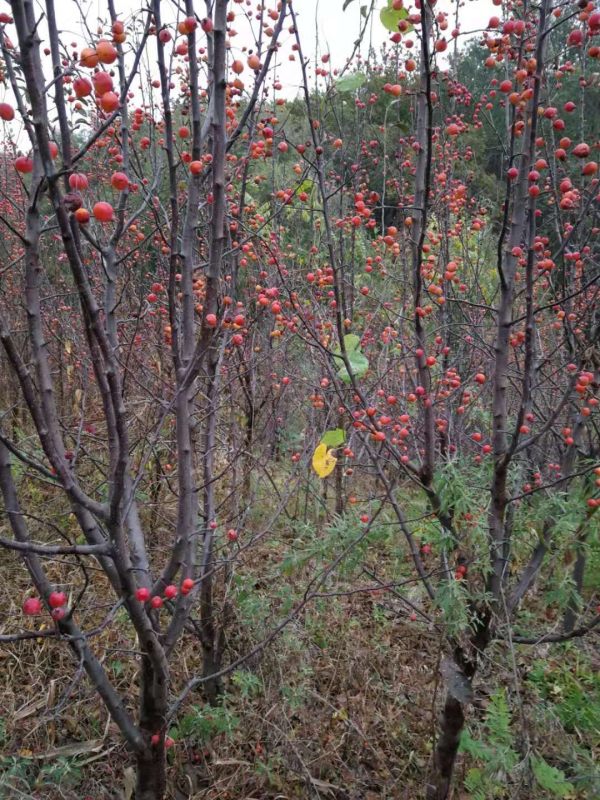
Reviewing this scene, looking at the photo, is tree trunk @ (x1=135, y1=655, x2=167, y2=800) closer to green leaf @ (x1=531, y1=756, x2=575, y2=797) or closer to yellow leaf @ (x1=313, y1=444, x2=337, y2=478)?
yellow leaf @ (x1=313, y1=444, x2=337, y2=478)

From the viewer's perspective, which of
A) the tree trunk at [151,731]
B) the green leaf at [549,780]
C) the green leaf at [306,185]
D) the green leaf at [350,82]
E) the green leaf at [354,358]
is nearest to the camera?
the green leaf at [350,82]

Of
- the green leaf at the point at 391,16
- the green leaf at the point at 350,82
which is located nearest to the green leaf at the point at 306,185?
the green leaf at the point at 350,82

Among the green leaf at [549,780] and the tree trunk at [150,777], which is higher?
the tree trunk at [150,777]

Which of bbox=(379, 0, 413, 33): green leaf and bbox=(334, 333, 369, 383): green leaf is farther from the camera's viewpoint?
bbox=(334, 333, 369, 383): green leaf

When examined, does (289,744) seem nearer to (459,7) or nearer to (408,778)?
(408,778)

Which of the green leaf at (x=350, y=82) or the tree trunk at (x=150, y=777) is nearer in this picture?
the green leaf at (x=350, y=82)

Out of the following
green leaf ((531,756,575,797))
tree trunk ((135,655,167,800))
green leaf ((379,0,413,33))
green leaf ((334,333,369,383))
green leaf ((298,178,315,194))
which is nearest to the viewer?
green leaf ((379,0,413,33))

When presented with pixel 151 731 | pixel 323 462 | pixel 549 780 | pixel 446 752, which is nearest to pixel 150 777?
pixel 151 731

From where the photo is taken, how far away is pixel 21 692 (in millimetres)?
3137

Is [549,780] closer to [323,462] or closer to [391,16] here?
[323,462]

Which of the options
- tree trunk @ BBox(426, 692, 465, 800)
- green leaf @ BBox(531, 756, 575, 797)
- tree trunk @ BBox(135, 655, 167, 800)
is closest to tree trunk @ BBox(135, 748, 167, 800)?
tree trunk @ BBox(135, 655, 167, 800)

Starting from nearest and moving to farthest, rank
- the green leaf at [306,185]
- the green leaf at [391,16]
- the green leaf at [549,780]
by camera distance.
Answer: the green leaf at [391,16]
the green leaf at [549,780]
the green leaf at [306,185]

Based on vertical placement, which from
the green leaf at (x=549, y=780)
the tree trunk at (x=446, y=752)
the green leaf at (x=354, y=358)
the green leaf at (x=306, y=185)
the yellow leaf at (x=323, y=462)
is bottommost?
the green leaf at (x=549, y=780)

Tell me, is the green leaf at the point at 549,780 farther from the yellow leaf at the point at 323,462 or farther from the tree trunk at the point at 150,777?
the yellow leaf at the point at 323,462
